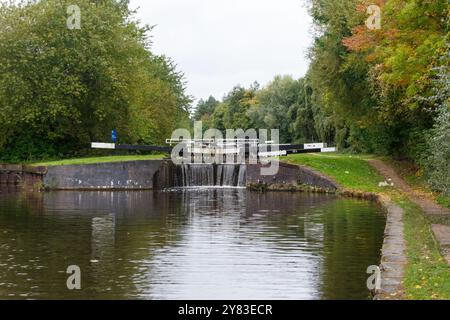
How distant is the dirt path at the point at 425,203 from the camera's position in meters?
15.8

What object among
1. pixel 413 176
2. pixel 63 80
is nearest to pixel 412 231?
pixel 413 176

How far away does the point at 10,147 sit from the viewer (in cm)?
4738

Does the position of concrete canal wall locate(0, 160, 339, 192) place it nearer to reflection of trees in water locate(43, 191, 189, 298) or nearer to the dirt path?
reflection of trees in water locate(43, 191, 189, 298)

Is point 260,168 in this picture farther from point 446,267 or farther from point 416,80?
point 446,267

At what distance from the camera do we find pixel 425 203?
25.4 m

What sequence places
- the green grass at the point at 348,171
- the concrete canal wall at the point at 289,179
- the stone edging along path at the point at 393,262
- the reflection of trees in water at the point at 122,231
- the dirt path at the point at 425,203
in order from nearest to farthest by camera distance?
the stone edging along path at the point at 393,262, the reflection of trees in water at the point at 122,231, the dirt path at the point at 425,203, the green grass at the point at 348,171, the concrete canal wall at the point at 289,179

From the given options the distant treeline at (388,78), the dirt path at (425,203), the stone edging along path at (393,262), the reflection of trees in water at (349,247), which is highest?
the distant treeline at (388,78)

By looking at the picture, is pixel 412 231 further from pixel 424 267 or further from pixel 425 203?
pixel 425 203

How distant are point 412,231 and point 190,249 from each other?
17.6ft

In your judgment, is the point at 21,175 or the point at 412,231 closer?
the point at 412,231

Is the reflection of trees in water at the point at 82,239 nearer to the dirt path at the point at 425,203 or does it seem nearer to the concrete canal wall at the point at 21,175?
the dirt path at the point at 425,203

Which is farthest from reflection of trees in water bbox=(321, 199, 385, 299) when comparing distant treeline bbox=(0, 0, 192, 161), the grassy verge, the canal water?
distant treeline bbox=(0, 0, 192, 161)

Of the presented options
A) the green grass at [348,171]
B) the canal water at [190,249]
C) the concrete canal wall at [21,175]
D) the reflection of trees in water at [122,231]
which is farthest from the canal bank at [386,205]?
the reflection of trees in water at [122,231]

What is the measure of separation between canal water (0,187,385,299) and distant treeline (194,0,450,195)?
12.8 ft
